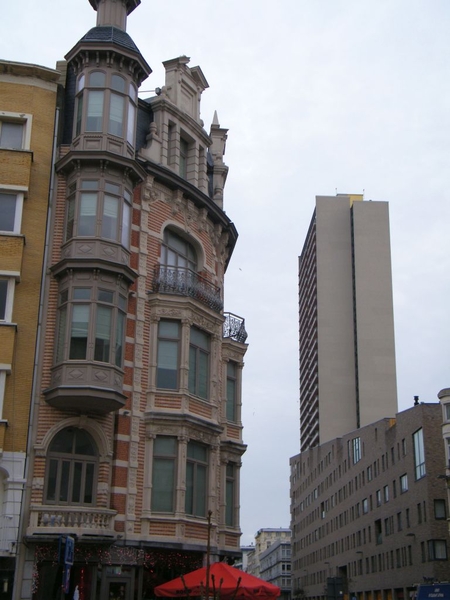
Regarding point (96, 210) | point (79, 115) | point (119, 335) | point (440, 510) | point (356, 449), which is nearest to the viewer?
point (119, 335)

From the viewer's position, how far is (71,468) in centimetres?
2577

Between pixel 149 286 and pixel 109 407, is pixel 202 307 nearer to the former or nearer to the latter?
pixel 149 286

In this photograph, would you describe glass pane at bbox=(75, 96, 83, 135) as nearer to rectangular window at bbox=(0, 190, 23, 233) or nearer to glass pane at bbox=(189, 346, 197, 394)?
rectangular window at bbox=(0, 190, 23, 233)

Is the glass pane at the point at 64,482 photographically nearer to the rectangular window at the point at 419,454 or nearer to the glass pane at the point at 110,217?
the glass pane at the point at 110,217

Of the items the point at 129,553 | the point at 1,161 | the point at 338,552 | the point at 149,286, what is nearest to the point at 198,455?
the point at 129,553

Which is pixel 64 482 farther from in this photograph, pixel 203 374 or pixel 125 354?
pixel 203 374

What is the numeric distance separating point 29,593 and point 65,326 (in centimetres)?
805

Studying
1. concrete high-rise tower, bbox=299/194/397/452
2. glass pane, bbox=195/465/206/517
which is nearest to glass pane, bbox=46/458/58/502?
→ glass pane, bbox=195/465/206/517

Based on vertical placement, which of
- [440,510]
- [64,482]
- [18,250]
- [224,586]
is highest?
[18,250]

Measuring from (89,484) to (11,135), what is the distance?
39.5 ft

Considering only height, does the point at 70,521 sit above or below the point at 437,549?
below

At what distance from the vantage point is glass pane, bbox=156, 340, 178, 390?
1131 inches

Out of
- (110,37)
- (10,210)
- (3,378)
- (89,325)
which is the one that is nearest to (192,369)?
(89,325)

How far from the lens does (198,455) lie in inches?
1149
